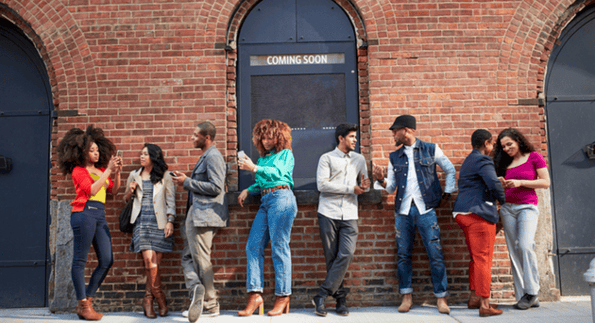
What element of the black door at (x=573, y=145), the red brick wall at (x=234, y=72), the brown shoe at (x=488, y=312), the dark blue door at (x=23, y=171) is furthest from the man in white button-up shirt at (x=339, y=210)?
the dark blue door at (x=23, y=171)

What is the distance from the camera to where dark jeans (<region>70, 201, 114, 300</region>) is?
4.77 meters

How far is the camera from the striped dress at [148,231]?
494 cm

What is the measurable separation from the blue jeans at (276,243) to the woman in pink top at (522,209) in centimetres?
241

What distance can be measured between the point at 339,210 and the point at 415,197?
867 millimetres

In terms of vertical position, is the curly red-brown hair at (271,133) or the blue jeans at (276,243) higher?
the curly red-brown hair at (271,133)

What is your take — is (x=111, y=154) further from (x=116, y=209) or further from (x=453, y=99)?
(x=453, y=99)

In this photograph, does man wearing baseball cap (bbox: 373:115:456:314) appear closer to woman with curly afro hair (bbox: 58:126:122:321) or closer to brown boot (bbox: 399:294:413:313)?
brown boot (bbox: 399:294:413:313)

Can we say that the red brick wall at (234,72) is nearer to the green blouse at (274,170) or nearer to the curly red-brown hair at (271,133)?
the green blouse at (274,170)

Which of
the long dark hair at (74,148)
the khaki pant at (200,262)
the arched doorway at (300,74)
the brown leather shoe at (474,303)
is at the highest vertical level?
the arched doorway at (300,74)

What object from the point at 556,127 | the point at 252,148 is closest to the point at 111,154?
the point at 252,148

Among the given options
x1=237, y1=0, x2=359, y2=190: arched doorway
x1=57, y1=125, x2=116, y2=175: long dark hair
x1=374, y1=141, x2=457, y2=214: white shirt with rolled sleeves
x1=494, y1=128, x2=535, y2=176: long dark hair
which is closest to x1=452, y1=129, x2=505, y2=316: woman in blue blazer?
x1=374, y1=141, x2=457, y2=214: white shirt with rolled sleeves

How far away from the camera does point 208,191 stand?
4805 mm

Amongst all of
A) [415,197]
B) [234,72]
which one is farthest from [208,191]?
[415,197]

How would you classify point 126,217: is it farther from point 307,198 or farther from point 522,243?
point 522,243
